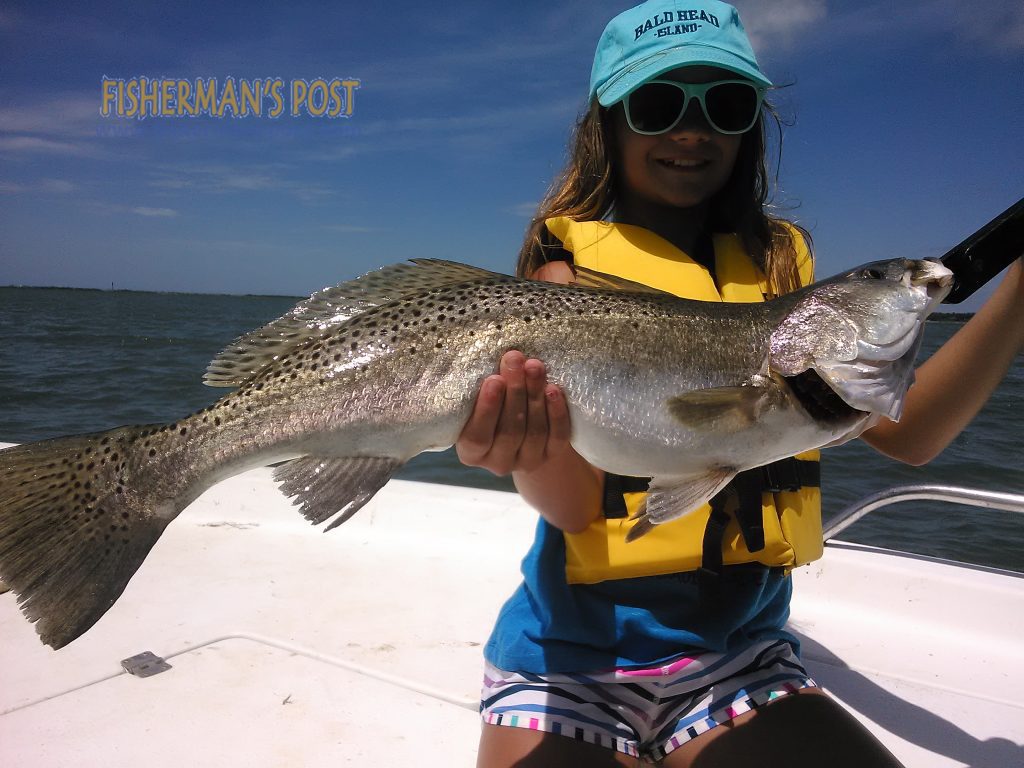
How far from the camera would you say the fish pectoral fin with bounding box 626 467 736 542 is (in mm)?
2438

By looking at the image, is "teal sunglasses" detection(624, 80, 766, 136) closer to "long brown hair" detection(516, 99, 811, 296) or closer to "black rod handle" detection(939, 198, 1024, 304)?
"long brown hair" detection(516, 99, 811, 296)

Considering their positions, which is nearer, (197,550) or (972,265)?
(972,265)

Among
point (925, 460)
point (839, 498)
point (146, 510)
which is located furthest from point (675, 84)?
point (839, 498)

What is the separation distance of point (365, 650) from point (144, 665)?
109 centimetres

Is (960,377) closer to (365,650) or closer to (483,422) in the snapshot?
(483,422)

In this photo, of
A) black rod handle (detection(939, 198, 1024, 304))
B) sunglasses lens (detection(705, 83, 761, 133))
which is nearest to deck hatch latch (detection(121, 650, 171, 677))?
sunglasses lens (detection(705, 83, 761, 133))

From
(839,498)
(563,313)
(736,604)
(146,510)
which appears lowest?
(839,498)

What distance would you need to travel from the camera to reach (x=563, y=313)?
2.71 meters

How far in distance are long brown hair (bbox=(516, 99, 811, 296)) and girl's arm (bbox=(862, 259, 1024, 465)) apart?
79cm

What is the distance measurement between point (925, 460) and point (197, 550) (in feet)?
14.8

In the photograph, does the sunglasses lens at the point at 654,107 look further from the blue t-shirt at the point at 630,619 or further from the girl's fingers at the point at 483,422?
the blue t-shirt at the point at 630,619

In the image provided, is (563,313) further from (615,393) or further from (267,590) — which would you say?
(267,590)

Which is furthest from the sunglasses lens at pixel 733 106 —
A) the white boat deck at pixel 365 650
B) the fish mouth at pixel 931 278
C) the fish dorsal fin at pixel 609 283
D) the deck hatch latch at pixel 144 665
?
the deck hatch latch at pixel 144 665

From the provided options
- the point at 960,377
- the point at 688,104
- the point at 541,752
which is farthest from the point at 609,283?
the point at 541,752
